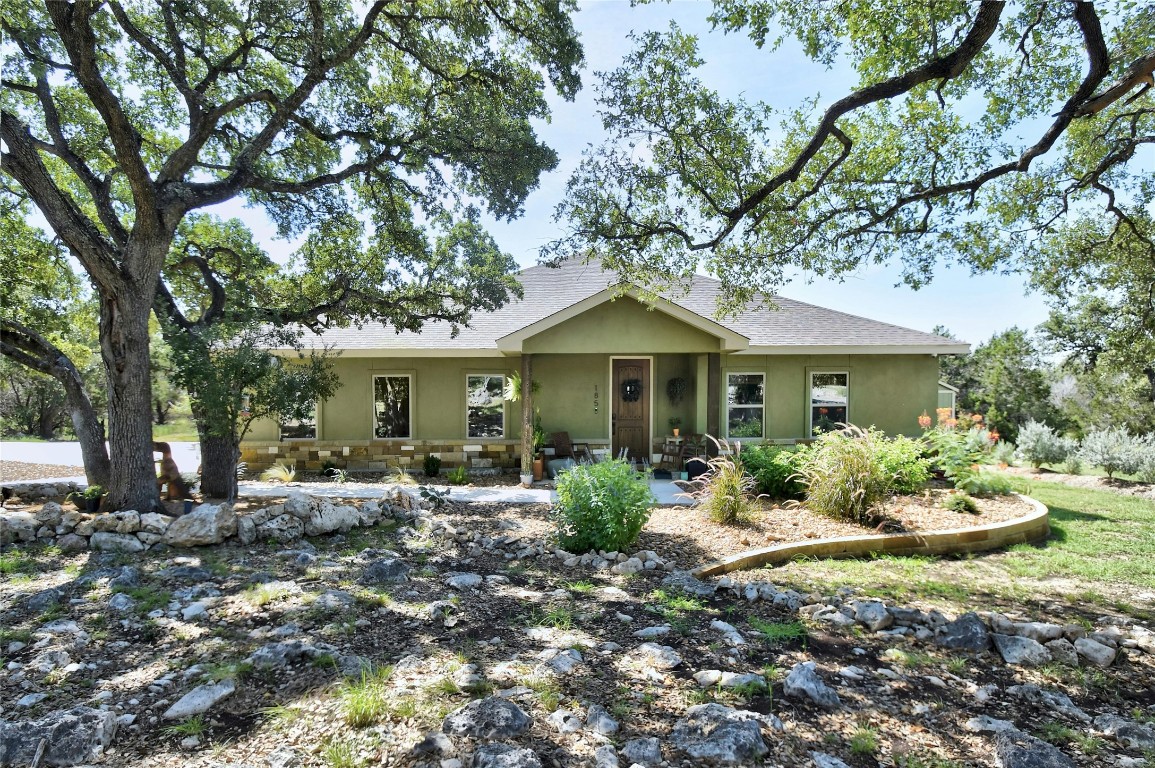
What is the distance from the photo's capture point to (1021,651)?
3.35 m

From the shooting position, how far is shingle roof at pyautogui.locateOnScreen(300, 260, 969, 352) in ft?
38.2

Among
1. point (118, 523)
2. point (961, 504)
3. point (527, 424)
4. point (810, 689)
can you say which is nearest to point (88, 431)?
point (118, 523)

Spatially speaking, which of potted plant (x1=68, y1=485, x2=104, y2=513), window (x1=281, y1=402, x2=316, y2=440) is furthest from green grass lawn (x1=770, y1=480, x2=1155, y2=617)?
window (x1=281, y1=402, x2=316, y2=440)

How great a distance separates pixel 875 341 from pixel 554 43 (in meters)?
9.09

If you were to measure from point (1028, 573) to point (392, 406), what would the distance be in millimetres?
11107

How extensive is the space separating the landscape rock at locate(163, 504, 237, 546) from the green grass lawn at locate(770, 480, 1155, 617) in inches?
228

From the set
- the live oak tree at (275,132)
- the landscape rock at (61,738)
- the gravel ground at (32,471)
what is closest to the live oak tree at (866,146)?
the live oak tree at (275,132)

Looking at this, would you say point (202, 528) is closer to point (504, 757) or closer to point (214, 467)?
point (214, 467)

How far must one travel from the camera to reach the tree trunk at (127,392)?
6.55 m

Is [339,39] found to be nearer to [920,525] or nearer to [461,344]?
[461,344]

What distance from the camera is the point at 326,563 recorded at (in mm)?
5266

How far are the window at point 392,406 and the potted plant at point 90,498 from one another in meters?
5.56

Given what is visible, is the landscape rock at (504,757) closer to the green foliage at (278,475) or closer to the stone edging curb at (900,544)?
the stone edging curb at (900,544)

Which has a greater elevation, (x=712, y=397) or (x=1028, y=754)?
(x=712, y=397)
